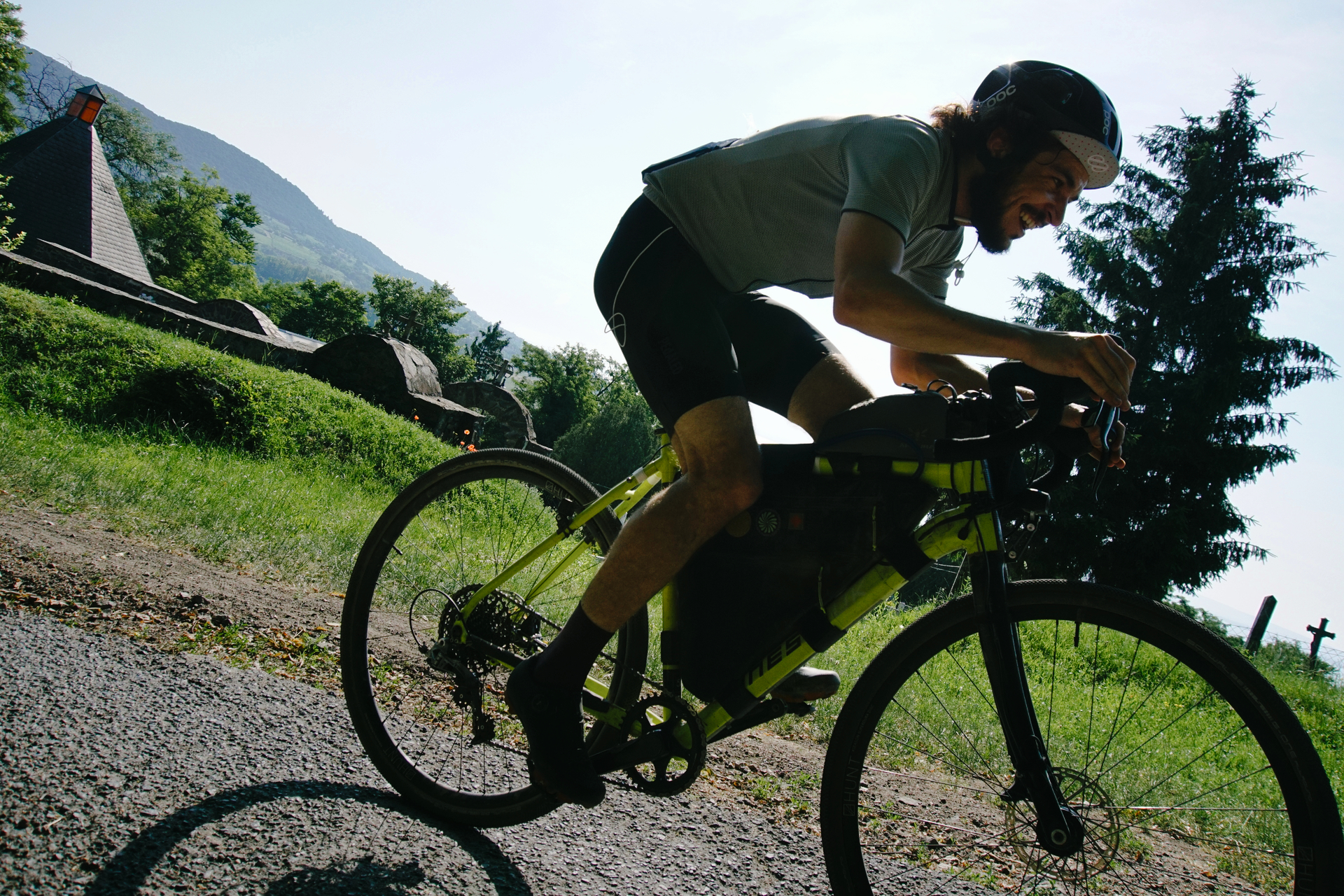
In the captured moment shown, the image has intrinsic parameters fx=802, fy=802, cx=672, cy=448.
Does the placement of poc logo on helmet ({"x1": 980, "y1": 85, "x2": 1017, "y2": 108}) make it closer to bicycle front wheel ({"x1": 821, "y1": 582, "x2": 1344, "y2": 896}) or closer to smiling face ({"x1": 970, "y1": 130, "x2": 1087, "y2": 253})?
smiling face ({"x1": 970, "y1": 130, "x2": 1087, "y2": 253})

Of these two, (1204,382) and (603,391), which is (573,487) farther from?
(603,391)

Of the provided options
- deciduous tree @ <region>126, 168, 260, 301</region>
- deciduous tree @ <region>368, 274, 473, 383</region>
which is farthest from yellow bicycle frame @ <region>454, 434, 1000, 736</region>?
deciduous tree @ <region>368, 274, 473, 383</region>

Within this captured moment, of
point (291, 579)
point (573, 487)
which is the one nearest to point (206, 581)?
point (291, 579)

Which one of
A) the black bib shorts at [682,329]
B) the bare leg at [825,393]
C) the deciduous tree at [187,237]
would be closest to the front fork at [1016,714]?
the bare leg at [825,393]

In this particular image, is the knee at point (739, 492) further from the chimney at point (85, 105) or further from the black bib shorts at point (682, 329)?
the chimney at point (85, 105)

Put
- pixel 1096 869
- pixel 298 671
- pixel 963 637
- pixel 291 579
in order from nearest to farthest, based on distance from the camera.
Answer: pixel 1096 869
pixel 963 637
pixel 298 671
pixel 291 579

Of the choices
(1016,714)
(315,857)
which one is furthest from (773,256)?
(315,857)

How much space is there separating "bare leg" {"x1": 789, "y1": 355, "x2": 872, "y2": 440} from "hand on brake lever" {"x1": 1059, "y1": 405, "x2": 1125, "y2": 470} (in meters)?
0.63

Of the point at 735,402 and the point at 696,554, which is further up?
the point at 735,402

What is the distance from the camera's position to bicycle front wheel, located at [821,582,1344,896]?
167 cm

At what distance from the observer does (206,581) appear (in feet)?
14.3

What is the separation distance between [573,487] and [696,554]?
2.14ft

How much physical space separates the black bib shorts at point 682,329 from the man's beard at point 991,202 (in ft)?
1.90

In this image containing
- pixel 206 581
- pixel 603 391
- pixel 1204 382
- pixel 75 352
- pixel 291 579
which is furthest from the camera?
pixel 603 391
